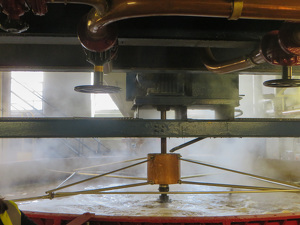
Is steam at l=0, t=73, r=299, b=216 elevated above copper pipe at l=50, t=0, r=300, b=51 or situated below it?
below

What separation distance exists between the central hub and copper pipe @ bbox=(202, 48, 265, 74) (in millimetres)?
1129

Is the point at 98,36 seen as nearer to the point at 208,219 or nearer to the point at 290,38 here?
the point at 290,38

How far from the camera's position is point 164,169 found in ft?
11.0

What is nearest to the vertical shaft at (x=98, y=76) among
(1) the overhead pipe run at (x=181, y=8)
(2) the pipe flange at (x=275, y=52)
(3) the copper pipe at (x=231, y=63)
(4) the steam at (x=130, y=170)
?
(1) the overhead pipe run at (x=181, y=8)

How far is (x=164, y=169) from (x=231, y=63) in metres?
1.42

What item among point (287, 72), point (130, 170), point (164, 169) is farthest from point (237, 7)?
point (130, 170)

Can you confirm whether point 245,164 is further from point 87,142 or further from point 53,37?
point 87,142

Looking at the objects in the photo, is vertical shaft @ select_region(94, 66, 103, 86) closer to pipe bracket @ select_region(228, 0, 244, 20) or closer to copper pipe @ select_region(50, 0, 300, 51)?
copper pipe @ select_region(50, 0, 300, 51)

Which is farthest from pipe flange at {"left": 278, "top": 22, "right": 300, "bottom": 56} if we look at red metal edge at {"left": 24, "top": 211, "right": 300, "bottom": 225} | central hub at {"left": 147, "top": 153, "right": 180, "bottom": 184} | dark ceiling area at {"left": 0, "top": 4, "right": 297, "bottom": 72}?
central hub at {"left": 147, "top": 153, "right": 180, "bottom": 184}

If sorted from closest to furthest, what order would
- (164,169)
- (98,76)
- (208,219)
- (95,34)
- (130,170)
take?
(95,34), (98,76), (208,219), (164,169), (130,170)

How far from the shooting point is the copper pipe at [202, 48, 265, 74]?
7.73 ft

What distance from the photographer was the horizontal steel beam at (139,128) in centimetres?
226

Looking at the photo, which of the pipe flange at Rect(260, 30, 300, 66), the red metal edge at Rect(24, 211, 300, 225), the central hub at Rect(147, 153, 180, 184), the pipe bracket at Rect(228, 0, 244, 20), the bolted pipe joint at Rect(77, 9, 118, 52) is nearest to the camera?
the pipe bracket at Rect(228, 0, 244, 20)

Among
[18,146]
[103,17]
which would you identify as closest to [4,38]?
[103,17]
